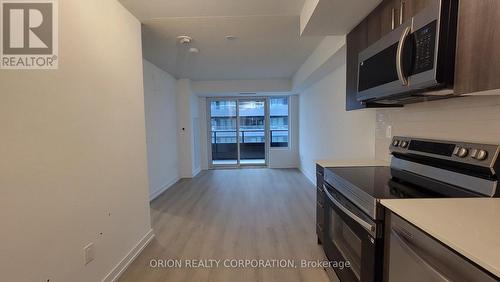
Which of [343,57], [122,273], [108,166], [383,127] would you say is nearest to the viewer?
[108,166]

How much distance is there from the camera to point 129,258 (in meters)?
2.30

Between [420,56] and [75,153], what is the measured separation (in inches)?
85.6

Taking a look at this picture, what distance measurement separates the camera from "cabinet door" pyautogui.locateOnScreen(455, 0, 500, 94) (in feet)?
3.02

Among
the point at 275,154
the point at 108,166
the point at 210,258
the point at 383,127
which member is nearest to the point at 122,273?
the point at 210,258

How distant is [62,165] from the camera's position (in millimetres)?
1539

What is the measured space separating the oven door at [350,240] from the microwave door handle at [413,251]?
15cm

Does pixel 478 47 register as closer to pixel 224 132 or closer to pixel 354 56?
pixel 354 56

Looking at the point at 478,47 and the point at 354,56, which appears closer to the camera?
the point at 478,47

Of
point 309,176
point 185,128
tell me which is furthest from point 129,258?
point 309,176

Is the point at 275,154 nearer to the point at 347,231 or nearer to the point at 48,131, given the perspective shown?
the point at 347,231

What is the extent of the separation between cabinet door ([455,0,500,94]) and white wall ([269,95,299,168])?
591 centimetres

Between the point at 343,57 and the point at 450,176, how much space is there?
2.18 metres

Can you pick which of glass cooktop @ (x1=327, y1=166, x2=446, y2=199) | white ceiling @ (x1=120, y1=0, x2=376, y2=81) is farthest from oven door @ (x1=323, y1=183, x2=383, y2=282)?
white ceiling @ (x1=120, y1=0, x2=376, y2=81)

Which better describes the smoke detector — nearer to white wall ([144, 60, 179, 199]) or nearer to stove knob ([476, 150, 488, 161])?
white wall ([144, 60, 179, 199])
